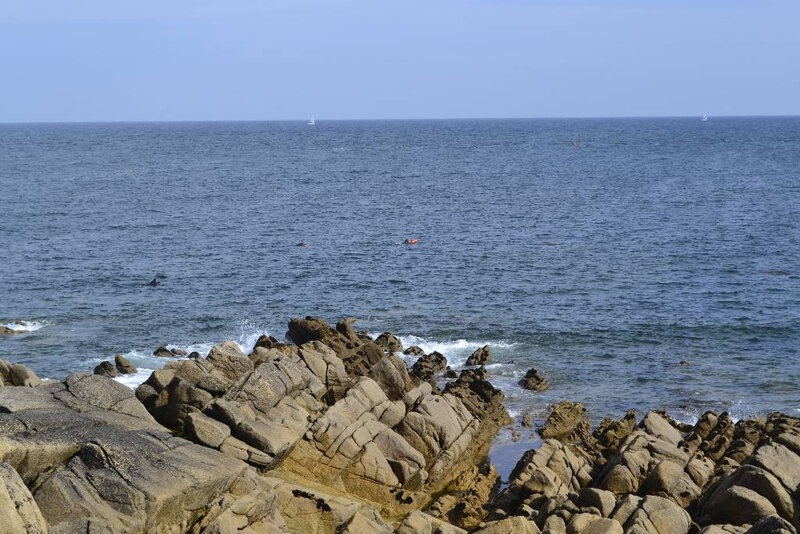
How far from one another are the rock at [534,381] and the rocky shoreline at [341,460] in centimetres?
461

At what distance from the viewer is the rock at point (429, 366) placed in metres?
51.9

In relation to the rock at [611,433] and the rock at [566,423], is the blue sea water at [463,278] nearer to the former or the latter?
the rock at [566,423]

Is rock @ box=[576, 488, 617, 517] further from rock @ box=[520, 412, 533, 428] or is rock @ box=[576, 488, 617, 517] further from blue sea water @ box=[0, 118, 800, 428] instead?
blue sea water @ box=[0, 118, 800, 428]

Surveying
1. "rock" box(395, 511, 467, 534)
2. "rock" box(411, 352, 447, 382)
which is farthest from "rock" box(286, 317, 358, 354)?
"rock" box(395, 511, 467, 534)

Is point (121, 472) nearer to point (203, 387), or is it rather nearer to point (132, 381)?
point (203, 387)

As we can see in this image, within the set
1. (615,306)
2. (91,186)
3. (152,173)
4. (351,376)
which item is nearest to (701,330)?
(615,306)

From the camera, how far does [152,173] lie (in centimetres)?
16838

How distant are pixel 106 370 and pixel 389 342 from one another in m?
16.7

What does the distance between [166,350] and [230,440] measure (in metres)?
24.1

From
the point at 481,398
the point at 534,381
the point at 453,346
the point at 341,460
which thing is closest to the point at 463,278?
the point at 453,346

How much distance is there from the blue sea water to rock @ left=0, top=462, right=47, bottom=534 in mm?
30501

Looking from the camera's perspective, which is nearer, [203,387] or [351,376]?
[203,387]

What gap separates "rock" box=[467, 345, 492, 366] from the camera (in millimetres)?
56125

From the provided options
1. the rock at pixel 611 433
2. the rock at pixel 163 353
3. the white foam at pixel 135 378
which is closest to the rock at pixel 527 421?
the rock at pixel 611 433
